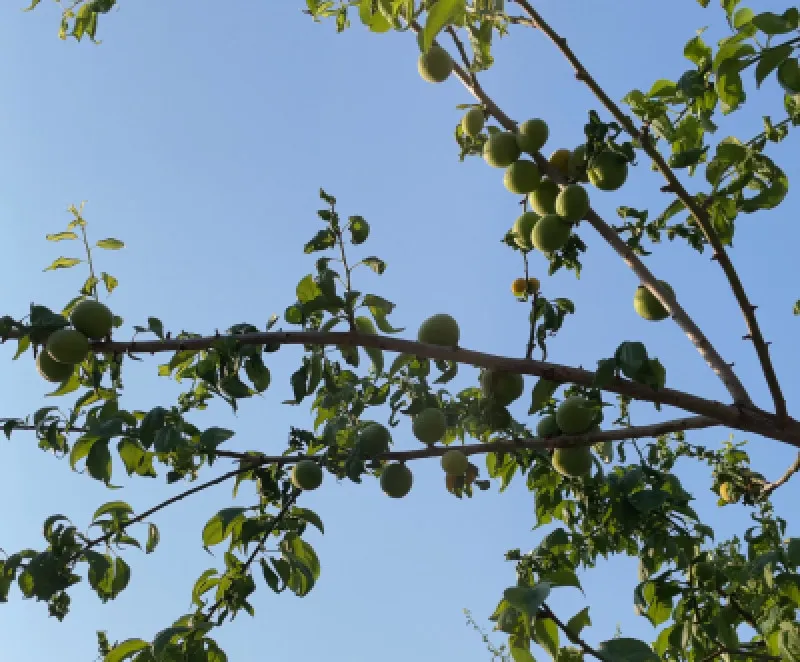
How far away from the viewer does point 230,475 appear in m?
2.66

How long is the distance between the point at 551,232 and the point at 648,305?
54 cm

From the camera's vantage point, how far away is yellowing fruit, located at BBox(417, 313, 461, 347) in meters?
2.68

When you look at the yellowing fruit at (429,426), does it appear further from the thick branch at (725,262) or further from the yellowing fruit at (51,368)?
the yellowing fruit at (51,368)

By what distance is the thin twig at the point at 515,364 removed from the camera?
2.29m

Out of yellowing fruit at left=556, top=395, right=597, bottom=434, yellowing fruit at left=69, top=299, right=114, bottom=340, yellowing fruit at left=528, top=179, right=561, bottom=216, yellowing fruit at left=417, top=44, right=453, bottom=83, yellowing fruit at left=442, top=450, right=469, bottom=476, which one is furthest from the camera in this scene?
yellowing fruit at left=417, top=44, right=453, bottom=83

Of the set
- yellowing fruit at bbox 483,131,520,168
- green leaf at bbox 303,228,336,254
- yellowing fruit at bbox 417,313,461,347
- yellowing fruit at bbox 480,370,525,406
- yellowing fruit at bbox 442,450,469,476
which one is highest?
yellowing fruit at bbox 483,131,520,168

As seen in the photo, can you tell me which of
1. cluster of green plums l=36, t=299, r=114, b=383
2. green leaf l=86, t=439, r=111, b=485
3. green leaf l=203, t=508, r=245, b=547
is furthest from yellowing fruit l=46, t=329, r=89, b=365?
green leaf l=203, t=508, r=245, b=547

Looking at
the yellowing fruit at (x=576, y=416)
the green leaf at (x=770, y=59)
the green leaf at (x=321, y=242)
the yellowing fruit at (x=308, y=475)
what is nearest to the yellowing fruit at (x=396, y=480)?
the yellowing fruit at (x=308, y=475)

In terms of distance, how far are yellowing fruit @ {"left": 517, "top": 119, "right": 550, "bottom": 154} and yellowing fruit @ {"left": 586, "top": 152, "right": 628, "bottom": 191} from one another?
315 mm

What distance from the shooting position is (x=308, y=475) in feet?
8.87

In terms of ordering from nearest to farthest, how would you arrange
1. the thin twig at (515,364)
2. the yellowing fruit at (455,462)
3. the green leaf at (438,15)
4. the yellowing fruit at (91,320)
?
the green leaf at (438,15) → the thin twig at (515,364) → the yellowing fruit at (91,320) → the yellowing fruit at (455,462)

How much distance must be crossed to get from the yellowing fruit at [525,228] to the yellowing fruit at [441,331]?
0.51 meters

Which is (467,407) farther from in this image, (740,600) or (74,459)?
(74,459)

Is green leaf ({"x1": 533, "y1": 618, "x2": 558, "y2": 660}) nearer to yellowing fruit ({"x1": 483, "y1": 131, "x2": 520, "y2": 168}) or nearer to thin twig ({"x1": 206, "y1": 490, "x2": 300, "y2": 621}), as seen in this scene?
thin twig ({"x1": 206, "y1": 490, "x2": 300, "y2": 621})
